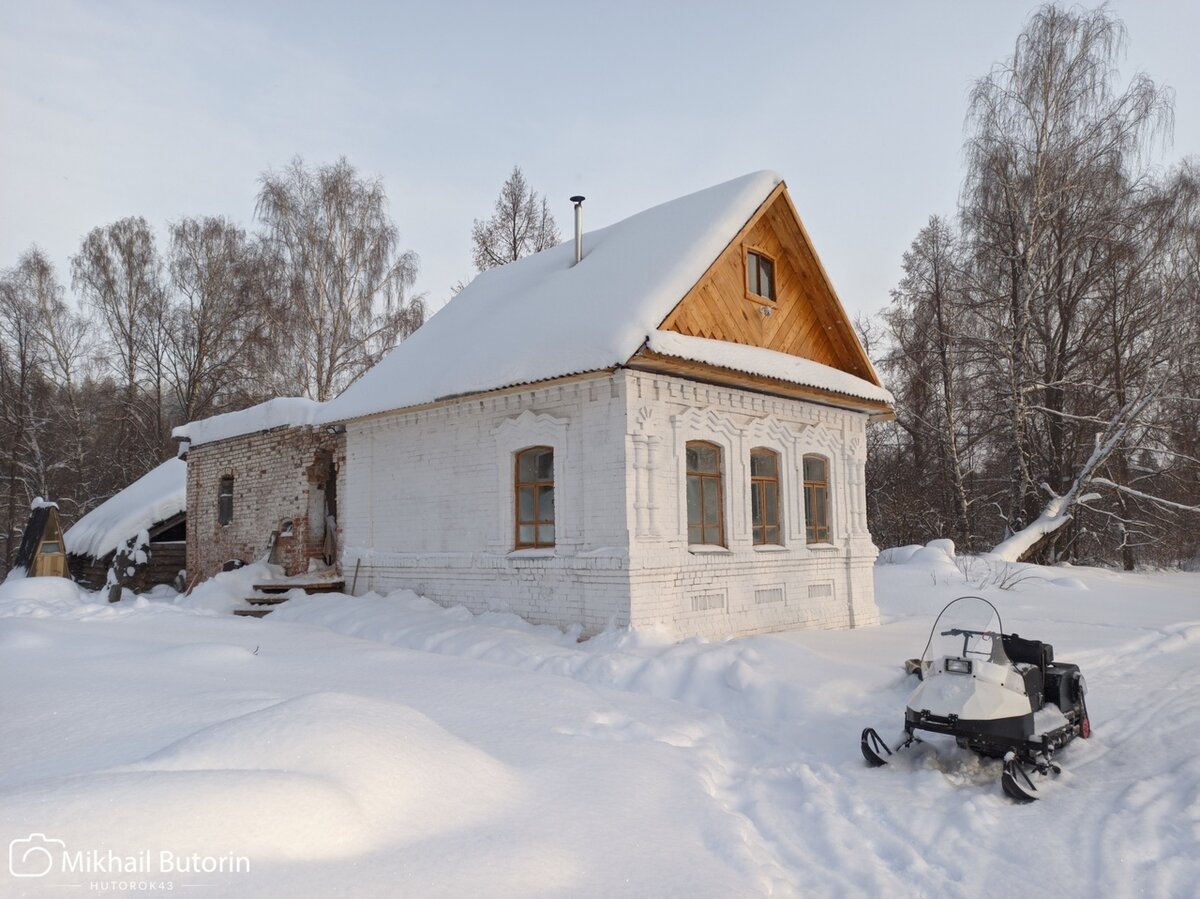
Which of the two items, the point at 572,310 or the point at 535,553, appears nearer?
the point at 535,553

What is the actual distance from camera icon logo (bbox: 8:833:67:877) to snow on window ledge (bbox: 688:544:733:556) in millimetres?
8012

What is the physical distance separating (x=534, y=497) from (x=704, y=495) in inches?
87.4

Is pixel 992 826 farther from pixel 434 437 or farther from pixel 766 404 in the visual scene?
pixel 434 437

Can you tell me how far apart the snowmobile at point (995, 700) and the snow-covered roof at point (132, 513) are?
17.3 metres

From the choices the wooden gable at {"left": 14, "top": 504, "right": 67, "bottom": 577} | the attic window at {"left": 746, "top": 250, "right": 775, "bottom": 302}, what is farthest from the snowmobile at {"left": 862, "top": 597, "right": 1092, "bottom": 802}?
the wooden gable at {"left": 14, "top": 504, "right": 67, "bottom": 577}

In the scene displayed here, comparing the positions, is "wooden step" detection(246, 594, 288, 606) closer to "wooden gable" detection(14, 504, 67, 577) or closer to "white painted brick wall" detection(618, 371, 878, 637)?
"white painted brick wall" detection(618, 371, 878, 637)

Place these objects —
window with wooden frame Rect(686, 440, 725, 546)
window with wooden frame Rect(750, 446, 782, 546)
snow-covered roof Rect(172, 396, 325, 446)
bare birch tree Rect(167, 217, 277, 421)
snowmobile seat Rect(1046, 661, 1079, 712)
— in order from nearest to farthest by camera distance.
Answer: snowmobile seat Rect(1046, 661, 1079, 712)
window with wooden frame Rect(686, 440, 725, 546)
window with wooden frame Rect(750, 446, 782, 546)
snow-covered roof Rect(172, 396, 325, 446)
bare birch tree Rect(167, 217, 277, 421)

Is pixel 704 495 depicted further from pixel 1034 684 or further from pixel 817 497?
pixel 1034 684

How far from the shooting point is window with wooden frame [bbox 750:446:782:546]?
38.4 feet

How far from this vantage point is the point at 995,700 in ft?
18.4

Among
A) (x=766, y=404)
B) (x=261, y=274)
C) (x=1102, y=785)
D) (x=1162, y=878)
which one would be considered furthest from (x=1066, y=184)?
(x=261, y=274)

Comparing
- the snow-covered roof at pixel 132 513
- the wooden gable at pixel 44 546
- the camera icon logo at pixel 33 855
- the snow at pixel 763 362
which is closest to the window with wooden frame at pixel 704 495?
the snow at pixel 763 362

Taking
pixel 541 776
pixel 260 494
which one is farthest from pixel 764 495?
pixel 260 494

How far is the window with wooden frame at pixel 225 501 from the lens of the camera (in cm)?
1631
